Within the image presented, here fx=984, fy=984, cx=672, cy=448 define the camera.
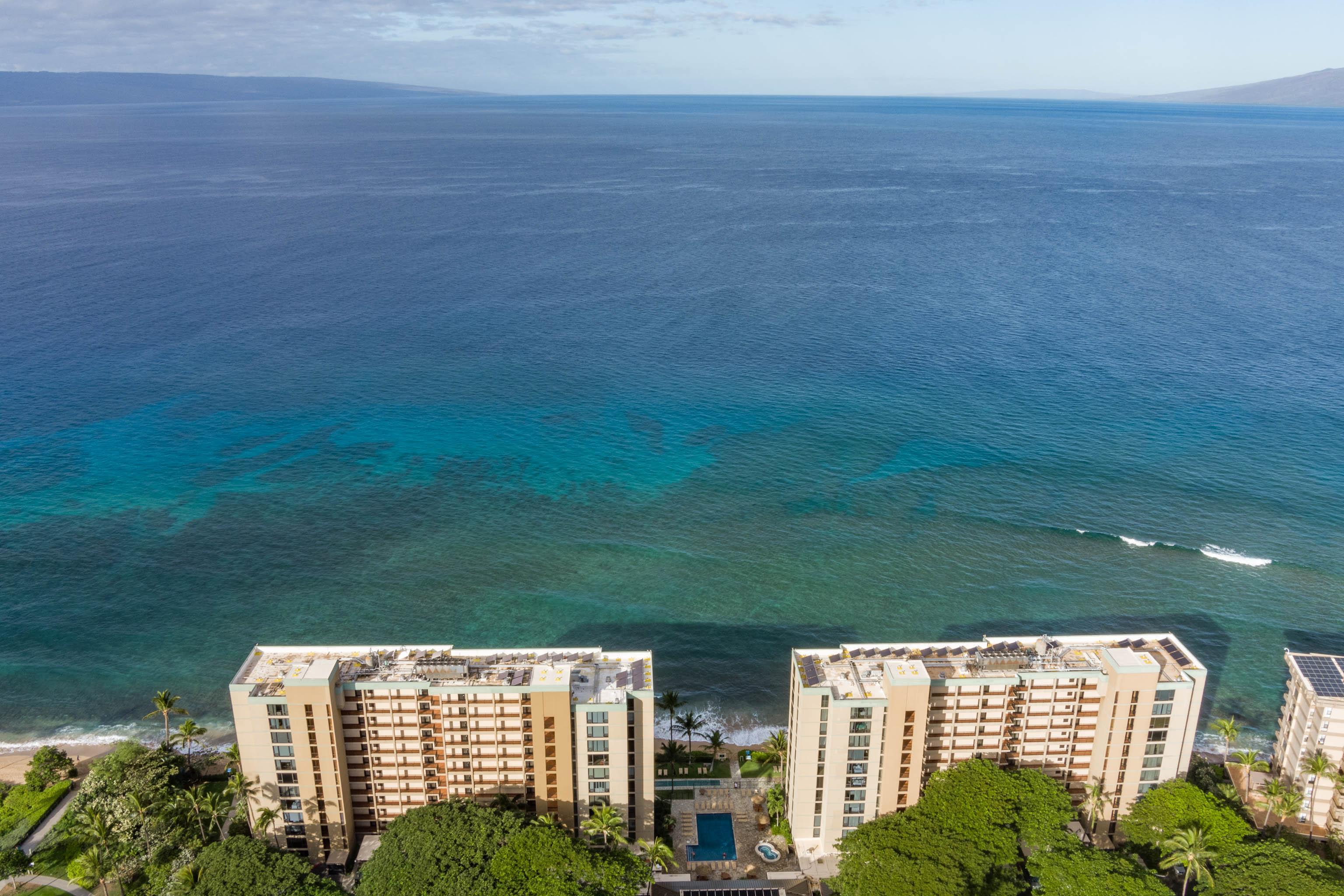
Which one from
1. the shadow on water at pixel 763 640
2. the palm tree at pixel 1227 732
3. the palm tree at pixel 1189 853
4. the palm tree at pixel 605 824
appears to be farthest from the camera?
the shadow on water at pixel 763 640

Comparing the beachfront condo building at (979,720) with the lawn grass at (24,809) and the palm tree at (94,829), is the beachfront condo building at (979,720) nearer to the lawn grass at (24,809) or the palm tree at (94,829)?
the palm tree at (94,829)

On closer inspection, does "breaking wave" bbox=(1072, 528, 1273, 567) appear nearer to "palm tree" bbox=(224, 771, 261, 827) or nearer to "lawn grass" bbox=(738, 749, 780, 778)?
"lawn grass" bbox=(738, 749, 780, 778)

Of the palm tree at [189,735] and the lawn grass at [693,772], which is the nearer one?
the palm tree at [189,735]

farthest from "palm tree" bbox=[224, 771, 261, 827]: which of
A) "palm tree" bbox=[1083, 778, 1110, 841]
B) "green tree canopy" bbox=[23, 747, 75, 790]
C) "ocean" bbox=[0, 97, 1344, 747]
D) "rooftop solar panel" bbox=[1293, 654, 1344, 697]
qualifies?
"rooftop solar panel" bbox=[1293, 654, 1344, 697]

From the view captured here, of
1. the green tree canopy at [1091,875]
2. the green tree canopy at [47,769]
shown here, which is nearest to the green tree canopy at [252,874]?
the green tree canopy at [47,769]

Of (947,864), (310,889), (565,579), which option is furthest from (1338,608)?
(310,889)

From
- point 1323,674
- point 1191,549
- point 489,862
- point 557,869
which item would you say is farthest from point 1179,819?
point 1191,549

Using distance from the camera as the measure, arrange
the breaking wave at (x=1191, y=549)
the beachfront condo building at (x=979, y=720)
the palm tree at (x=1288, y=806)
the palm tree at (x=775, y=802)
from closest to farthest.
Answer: the beachfront condo building at (x=979, y=720)
the palm tree at (x=1288, y=806)
the palm tree at (x=775, y=802)
the breaking wave at (x=1191, y=549)
